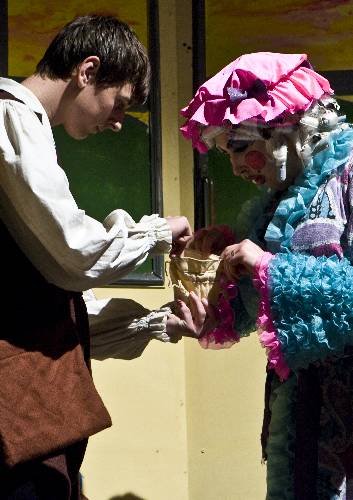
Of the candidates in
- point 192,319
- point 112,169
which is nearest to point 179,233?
point 192,319

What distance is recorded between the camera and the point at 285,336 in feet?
6.20

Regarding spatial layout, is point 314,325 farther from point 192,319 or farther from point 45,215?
point 45,215

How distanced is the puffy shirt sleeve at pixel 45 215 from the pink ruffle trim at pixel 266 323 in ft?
0.99

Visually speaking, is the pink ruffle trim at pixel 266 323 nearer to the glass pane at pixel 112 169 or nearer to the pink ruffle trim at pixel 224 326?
the pink ruffle trim at pixel 224 326

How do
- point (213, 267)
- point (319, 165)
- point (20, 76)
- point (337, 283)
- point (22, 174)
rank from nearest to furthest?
point (22, 174) → point (337, 283) → point (319, 165) → point (213, 267) → point (20, 76)

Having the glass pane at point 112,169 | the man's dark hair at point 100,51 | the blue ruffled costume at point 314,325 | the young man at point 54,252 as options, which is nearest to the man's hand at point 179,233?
the young man at point 54,252

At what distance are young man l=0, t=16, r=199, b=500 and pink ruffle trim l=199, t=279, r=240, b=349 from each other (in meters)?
0.25

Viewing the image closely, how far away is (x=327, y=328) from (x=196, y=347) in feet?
3.28

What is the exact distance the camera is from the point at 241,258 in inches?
76.7

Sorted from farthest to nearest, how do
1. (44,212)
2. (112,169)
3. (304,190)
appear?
(112,169) < (304,190) < (44,212)

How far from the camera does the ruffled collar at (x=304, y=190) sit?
1.96 metres

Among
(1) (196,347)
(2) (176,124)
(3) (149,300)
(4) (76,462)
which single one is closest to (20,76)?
(2) (176,124)

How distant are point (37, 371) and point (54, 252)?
0.79ft

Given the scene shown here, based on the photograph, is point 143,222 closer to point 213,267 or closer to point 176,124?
point 213,267
